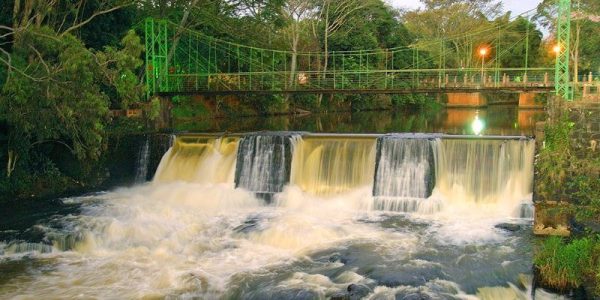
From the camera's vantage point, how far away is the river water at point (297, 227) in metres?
9.88

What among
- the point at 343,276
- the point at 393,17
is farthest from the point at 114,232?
the point at 393,17

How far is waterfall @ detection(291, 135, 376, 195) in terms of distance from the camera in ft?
53.8

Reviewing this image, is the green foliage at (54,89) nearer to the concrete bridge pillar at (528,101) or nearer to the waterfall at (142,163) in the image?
the waterfall at (142,163)

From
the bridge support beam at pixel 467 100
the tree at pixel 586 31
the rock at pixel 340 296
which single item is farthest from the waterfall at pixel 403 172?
the bridge support beam at pixel 467 100

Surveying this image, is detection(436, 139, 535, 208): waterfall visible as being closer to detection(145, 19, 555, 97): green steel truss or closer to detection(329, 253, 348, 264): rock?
detection(329, 253, 348, 264): rock

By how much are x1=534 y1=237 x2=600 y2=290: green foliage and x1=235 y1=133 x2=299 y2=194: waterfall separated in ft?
28.2

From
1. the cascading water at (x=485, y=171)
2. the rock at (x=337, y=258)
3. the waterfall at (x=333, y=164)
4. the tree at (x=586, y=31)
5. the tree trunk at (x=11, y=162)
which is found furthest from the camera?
the tree at (x=586, y=31)

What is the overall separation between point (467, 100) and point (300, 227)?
48427 mm

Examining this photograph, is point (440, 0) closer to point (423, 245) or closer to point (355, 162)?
point (355, 162)

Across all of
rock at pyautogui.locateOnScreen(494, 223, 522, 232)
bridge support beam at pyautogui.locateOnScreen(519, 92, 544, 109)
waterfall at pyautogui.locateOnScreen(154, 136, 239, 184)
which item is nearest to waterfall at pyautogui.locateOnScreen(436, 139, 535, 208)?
rock at pyautogui.locateOnScreen(494, 223, 522, 232)

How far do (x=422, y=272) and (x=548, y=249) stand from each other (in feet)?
6.86

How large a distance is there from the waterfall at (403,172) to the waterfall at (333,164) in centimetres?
39

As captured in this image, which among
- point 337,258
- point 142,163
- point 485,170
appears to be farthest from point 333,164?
point 142,163

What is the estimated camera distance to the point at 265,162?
17297mm
